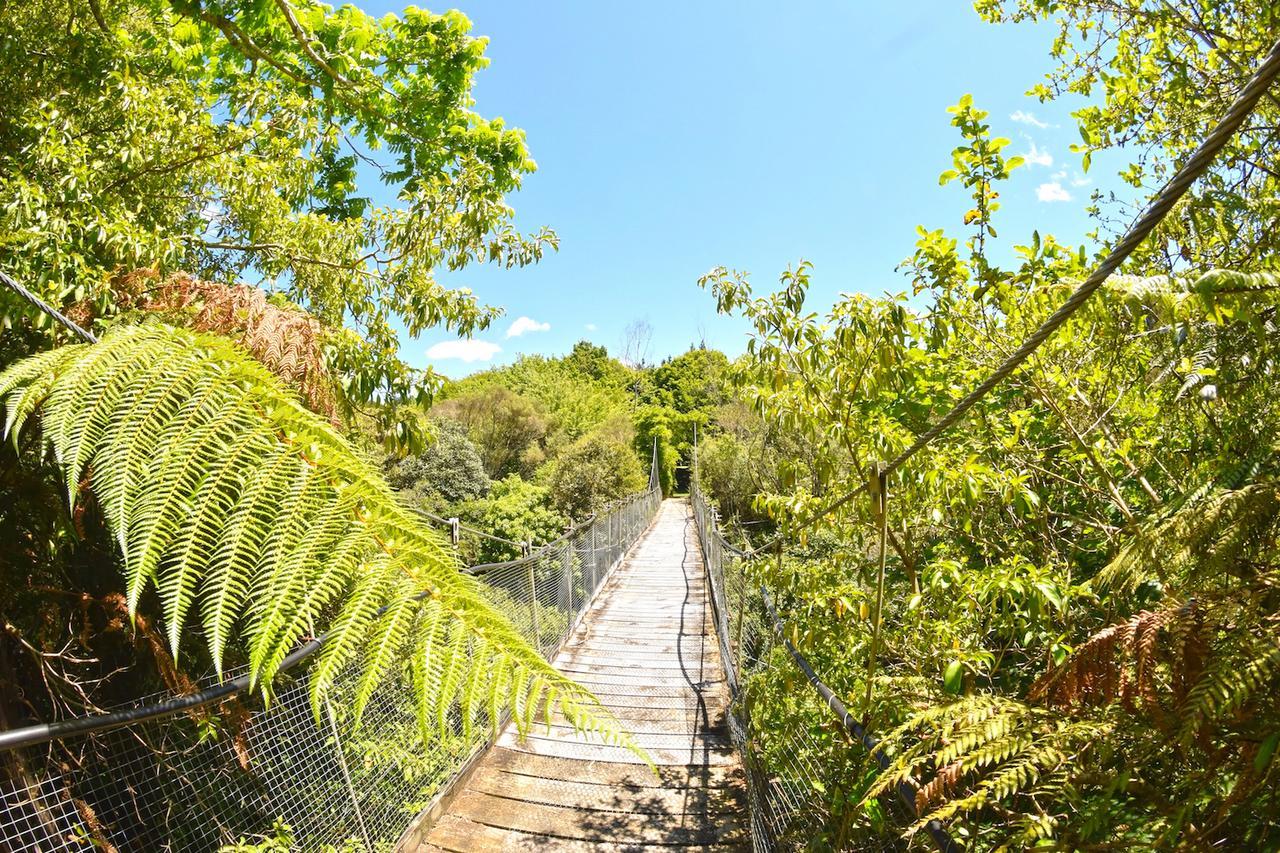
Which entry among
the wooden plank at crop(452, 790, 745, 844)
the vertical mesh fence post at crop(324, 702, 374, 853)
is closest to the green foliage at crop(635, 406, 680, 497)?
the wooden plank at crop(452, 790, 745, 844)

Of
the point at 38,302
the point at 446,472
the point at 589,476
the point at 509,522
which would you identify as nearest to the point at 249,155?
the point at 38,302

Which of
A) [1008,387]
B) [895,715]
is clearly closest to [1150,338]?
[1008,387]

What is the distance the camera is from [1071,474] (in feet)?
8.77

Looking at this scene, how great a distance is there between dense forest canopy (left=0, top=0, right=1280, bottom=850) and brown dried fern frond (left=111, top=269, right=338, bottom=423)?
0.02 metres

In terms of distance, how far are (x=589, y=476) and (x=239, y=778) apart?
19362mm

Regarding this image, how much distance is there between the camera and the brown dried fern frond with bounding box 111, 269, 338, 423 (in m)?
2.07

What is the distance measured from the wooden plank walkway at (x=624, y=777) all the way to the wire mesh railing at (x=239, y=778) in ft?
1.16

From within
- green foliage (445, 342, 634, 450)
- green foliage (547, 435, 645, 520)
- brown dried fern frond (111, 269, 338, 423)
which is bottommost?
green foliage (547, 435, 645, 520)

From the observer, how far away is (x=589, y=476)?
71.7ft

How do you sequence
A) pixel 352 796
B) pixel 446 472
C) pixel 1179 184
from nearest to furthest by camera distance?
pixel 1179 184 → pixel 352 796 → pixel 446 472

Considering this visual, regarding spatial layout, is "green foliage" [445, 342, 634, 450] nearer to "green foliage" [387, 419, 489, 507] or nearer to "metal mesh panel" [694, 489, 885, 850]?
"green foliage" [387, 419, 489, 507]

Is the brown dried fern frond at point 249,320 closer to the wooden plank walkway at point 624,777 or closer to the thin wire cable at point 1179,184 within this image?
the wooden plank walkway at point 624,777

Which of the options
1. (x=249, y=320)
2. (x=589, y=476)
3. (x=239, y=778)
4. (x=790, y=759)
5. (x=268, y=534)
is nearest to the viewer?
(x=268, y=534)

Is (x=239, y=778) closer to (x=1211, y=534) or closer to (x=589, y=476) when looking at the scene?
(x=1211, y=534)
